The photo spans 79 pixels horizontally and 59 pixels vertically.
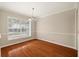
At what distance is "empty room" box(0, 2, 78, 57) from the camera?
124cm

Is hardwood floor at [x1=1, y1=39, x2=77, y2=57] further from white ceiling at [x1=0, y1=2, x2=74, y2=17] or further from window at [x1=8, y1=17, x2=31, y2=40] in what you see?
white ceiling at [x1=0, y1=2, x2=74, y2=17]

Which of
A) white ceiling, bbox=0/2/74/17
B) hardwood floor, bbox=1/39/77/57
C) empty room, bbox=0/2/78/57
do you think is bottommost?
hardwood floor, bbox=1/39/77/57

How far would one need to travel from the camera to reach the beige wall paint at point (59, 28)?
131 cm

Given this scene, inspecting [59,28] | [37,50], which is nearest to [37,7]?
[59,28]

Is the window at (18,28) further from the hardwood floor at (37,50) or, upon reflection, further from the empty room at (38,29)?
the hardwood floor at (37,50)

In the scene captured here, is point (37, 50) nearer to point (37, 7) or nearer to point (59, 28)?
point (59, 28)

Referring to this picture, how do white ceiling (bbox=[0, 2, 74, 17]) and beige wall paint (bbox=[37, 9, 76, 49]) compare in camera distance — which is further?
beige wall paint (bbox=[37, 9, 76, 49])

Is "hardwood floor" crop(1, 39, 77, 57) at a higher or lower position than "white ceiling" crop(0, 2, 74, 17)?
lower

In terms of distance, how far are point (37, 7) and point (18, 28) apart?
46cm

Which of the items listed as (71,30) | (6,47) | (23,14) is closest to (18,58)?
(6,47)

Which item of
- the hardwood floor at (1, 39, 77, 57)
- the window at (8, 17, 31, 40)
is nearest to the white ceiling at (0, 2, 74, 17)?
the window at (8, 17, 31, 40)

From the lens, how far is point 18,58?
4.16ft

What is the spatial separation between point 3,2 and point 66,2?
0.94 m

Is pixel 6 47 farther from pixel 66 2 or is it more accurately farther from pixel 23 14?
pixel 66 2
